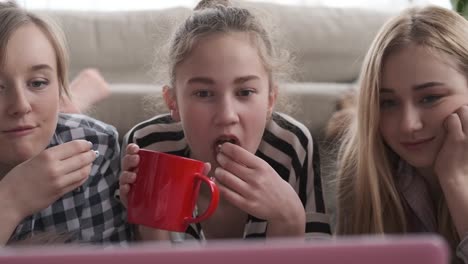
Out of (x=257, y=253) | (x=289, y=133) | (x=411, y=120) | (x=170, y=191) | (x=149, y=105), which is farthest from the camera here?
(x=149, y=105)

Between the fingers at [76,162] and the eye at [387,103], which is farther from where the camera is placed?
the eye at [387,103]

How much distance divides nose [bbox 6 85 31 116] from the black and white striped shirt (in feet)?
1.10

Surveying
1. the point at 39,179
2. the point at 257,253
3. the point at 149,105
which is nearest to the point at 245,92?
the point at 39,179

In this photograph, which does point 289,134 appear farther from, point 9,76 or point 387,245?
point 387,245

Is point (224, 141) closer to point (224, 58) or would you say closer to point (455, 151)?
point (224, 58)

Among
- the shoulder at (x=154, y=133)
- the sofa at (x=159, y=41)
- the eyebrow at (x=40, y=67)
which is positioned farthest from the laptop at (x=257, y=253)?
the sofa at (x=159, y=41)

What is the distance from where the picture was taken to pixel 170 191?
955 mm

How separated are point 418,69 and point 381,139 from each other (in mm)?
165

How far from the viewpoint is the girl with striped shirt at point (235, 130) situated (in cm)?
108

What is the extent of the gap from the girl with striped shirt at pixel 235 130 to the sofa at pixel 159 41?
1.36 feet

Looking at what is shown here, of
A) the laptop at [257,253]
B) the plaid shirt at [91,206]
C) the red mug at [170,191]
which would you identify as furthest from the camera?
the plaid shirt at [91,206]

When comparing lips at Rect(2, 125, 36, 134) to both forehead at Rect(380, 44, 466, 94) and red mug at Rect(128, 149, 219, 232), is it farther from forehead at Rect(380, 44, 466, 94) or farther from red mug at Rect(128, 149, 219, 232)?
forehead at Rect(380, 44, 466, 94)

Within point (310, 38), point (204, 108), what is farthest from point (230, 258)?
point (310, 38)

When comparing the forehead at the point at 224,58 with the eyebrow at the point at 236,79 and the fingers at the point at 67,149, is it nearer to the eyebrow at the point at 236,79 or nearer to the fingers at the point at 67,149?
the eyebrow at the point at 236,79
